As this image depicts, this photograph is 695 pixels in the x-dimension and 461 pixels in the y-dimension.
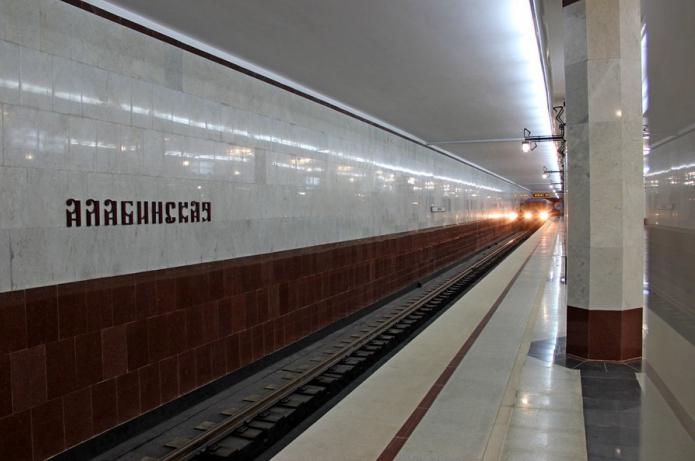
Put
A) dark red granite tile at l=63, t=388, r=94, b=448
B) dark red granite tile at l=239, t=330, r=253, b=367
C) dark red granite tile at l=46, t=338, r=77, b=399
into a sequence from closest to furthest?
dark red granite tile at l=46, t=338, r=77, b=399, dark red granite tile at l=63, t=388, r=94, b=448, dark red granite tile at l=239, t=330, r=253, b=367

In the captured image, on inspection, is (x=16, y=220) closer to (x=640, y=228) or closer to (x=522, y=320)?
(x=640, y=228)

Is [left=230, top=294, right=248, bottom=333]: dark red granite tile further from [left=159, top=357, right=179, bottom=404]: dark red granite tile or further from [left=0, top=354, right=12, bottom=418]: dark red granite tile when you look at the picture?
[left=0, top=354, right=12, bottom=418]: dark red granite tile

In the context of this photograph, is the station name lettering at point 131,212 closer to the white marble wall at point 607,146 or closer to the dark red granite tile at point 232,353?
the dark red granite tile at point 232,353

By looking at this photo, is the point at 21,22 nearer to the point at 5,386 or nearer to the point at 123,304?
the point at 123,304

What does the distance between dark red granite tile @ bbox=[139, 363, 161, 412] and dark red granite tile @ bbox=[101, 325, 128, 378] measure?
0.92ft

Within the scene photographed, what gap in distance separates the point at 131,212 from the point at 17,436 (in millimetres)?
2098

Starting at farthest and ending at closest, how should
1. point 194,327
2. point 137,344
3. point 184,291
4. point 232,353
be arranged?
point 232,353
point 194,327
point 184,291
point 137,344

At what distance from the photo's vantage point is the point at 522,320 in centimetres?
766

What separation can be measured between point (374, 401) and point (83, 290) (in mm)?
2733

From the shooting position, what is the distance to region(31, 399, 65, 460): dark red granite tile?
12.8 feet

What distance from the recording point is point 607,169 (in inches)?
207

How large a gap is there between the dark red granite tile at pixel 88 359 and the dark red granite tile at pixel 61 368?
1.9 inches

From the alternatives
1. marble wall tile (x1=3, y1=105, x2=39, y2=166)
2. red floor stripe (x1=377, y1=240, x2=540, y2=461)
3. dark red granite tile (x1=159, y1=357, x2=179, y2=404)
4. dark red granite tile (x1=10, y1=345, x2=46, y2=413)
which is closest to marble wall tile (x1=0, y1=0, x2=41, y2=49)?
marble wall tile (x1=3, y1=105, x2=39, y2=166)

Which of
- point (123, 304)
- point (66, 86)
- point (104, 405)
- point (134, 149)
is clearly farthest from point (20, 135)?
point (104, 405)
